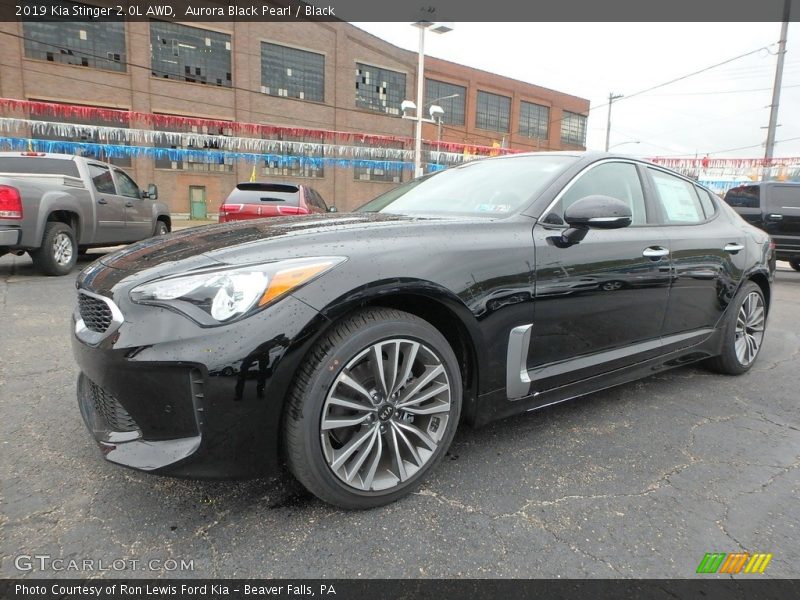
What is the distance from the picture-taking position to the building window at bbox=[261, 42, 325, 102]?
32.5 meters

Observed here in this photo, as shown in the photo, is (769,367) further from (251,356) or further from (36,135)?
(36,135)

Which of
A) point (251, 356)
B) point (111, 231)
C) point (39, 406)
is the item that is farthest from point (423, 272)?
point (111, 231)

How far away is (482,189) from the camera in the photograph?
114 inches

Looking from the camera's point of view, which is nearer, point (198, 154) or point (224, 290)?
point (224, 290)

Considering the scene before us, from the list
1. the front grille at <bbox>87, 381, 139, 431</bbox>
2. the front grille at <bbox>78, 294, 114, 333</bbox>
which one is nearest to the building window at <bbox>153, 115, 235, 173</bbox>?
the front grille at <bbox>78, 294, 114, 333</bbox>

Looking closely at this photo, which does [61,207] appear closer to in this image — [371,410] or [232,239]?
[232,239]

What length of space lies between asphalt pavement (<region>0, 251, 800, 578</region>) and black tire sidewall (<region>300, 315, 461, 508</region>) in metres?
0.08

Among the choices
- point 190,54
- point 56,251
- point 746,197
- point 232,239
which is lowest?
point 56,251

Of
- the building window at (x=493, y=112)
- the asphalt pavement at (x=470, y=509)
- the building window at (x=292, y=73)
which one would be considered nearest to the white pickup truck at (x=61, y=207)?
the asphalt pavement at (x=470, y=509)

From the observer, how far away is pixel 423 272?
2.02 metres

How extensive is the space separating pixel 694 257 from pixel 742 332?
1.05 meters

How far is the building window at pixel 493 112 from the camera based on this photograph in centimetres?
4612

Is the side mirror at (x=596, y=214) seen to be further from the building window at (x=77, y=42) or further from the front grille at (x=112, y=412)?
the building window at (x=77, y=42)

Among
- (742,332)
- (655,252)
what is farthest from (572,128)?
(655,252)
